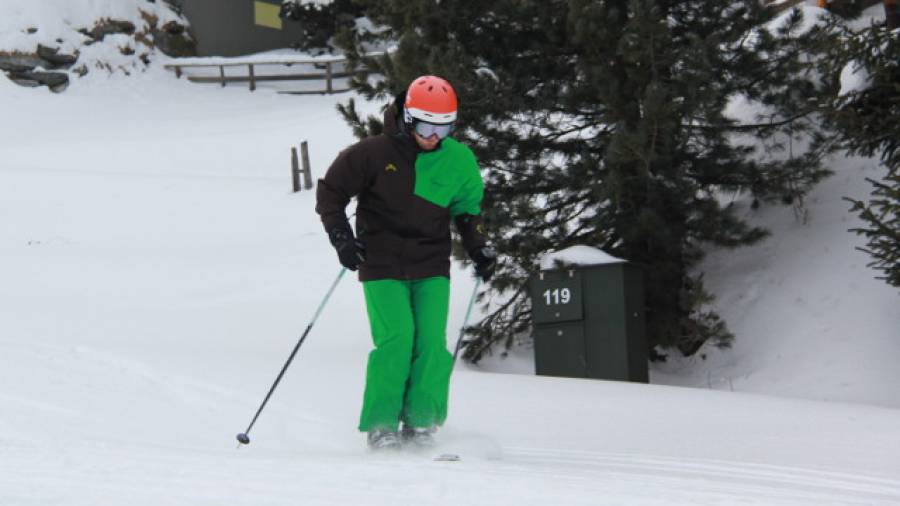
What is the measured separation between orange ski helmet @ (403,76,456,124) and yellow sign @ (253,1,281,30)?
2709 cm

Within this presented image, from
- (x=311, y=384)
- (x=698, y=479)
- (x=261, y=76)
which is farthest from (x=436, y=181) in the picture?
(x=261, y=76)

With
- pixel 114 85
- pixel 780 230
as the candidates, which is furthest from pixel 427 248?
pixel 114 85

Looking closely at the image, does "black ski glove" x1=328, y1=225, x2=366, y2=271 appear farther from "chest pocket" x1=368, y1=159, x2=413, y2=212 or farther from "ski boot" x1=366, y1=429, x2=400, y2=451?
"ski boot" x1=366, y1=429, x2=400, y2=451

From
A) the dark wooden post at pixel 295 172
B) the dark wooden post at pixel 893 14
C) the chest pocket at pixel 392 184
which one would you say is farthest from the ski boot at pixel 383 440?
the dark wooden post at pixel 295 172

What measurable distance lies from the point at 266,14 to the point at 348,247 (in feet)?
90.1

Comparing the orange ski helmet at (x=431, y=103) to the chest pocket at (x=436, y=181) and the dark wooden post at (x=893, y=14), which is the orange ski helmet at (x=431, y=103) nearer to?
the chest pocket at (x=436, y=181)

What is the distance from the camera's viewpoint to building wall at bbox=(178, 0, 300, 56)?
3055cm

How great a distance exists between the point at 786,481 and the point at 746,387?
194 inches

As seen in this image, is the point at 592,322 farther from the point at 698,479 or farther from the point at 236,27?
the point at 236,27

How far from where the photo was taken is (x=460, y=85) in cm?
894

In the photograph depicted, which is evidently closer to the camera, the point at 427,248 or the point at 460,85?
the point at 427,248

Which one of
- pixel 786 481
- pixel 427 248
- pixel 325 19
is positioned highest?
pixel 325 19

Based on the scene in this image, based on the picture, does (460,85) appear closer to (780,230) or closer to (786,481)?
(780,230)

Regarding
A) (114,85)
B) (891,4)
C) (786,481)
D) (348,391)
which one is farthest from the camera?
(114,85)
